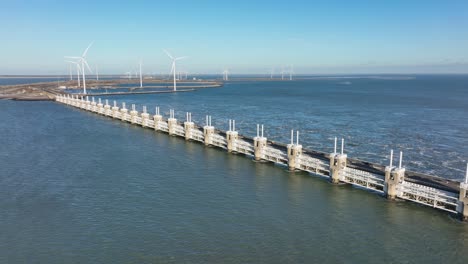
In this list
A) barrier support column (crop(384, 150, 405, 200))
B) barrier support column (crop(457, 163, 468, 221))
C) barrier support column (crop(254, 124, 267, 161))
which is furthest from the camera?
barrier support column (crop(254, 124, 267, 161))

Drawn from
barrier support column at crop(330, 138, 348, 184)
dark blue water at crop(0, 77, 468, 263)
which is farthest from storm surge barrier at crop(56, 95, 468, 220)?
dark blue water at crop(0, 77, 468, 263)

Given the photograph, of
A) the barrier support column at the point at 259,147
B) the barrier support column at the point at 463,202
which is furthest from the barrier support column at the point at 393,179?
the barrier support column at the point at 259,147

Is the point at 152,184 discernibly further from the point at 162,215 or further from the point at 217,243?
the point at 217,243

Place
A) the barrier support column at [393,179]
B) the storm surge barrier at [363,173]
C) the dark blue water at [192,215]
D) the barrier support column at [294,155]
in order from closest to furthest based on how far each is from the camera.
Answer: the dark blue water at [192,215]
the storm surge barrier at [363,173]
the barrier support column at [393,179]
the barrier support column at [294,155]

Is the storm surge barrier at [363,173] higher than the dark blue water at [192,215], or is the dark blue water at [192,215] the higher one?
the storm surge barrier at [363,173]

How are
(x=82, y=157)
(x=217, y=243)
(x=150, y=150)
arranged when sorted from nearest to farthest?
(x=217, y=243) < (x=82, y=157) < (x=150, y=150)

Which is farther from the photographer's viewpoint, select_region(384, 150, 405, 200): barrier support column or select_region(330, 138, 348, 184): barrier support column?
select_region(330, 138, 348, 184): barrier support column

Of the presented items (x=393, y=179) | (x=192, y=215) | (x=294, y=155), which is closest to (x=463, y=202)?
(x=393, y=179)

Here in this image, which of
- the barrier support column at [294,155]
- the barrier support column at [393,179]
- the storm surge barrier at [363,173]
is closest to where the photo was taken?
the storm surge barrier at [363,173]

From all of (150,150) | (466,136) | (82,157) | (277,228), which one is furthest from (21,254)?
(466,136)

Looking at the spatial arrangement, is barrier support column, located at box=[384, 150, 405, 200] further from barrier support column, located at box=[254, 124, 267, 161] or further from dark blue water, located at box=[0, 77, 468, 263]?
barrier support column, located at box=[254, 124, 267, 161]

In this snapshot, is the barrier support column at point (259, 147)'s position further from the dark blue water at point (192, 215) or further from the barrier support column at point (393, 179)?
the barrier support column at point (393, 179)
